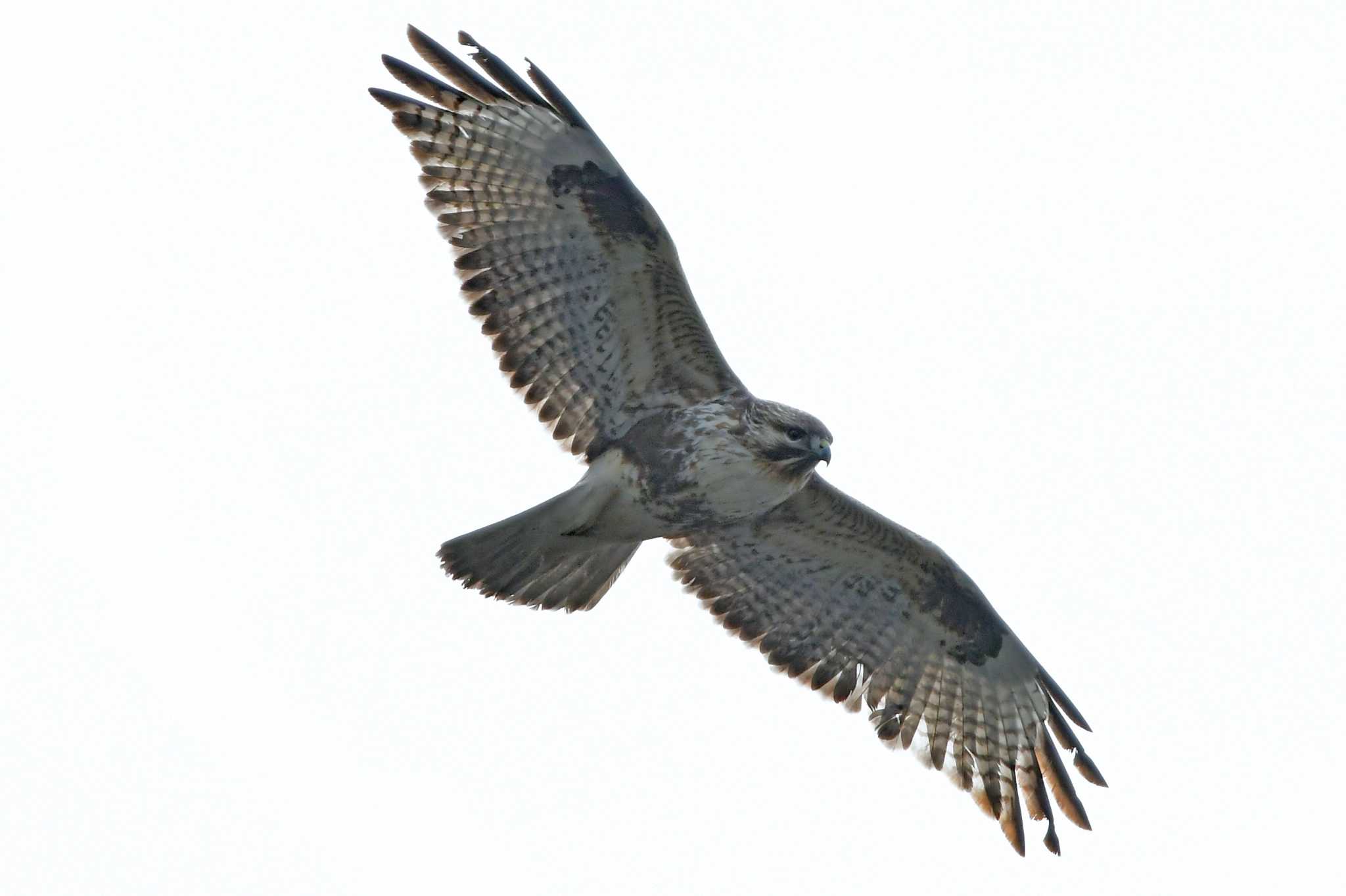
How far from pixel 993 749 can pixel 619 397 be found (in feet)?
9.91

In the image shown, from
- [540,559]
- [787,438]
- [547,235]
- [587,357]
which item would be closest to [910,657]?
[787,438]

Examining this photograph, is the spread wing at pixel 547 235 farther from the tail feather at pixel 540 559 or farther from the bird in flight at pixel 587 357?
the tail feather at pixel 540 559

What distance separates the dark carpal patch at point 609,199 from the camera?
30.1 feet

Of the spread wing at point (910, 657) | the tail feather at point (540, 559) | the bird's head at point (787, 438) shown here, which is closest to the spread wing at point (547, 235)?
the bird's head at point (787, 438)

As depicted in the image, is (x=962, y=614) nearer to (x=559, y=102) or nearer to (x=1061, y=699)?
(x=1061, y=699)

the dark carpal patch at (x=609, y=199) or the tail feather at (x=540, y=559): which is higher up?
the dark carpal patch at (x=609, y=199)

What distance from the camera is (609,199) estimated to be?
923 cm

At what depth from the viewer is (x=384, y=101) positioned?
9211 mm

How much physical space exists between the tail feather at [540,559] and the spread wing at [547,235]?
0.68m

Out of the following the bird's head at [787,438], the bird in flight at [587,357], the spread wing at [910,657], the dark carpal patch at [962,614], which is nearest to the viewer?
the bird's head at [787,438]

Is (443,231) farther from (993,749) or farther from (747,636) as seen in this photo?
(993,749)

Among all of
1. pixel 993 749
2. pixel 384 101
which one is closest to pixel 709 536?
pixel 993 749

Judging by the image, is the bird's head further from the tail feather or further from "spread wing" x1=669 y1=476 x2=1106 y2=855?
"spread wing" x1=669 y1=476 x2=1106 y2=855

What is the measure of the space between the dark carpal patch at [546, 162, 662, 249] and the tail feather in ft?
4.27
